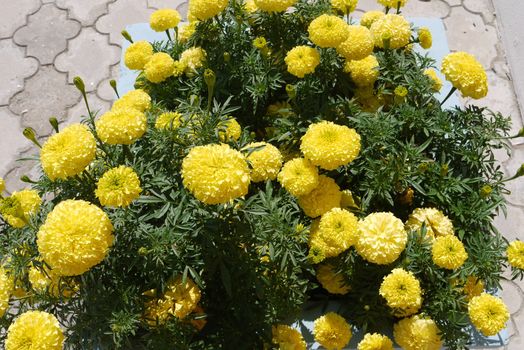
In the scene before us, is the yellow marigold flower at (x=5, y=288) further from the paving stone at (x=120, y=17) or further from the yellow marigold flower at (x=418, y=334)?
the paving stone at (x=120, y=17)

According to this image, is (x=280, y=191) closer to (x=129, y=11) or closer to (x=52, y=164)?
(x=52, y=164)

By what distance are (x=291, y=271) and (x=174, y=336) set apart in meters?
0.37

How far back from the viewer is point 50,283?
1422 mm

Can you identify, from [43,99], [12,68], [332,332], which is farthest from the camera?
[12,68]

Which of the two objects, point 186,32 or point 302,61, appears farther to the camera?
point 186,32

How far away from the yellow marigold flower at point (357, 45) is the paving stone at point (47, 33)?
2.03 metres

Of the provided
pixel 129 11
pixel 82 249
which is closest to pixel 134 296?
pixel 82 249

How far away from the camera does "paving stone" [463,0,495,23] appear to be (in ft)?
10.8

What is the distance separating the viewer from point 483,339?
1571mm

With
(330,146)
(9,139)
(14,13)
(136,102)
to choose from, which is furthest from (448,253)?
(14,13)

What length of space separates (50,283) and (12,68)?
6.64ft

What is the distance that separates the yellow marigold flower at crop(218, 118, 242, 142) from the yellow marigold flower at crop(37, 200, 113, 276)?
0.47m

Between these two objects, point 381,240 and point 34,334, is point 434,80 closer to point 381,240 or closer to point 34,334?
point 381,240

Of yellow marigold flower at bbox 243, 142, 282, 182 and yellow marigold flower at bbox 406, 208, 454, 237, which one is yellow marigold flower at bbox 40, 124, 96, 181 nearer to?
yellow marigold flower at bbox 243, 142, 282, 182
